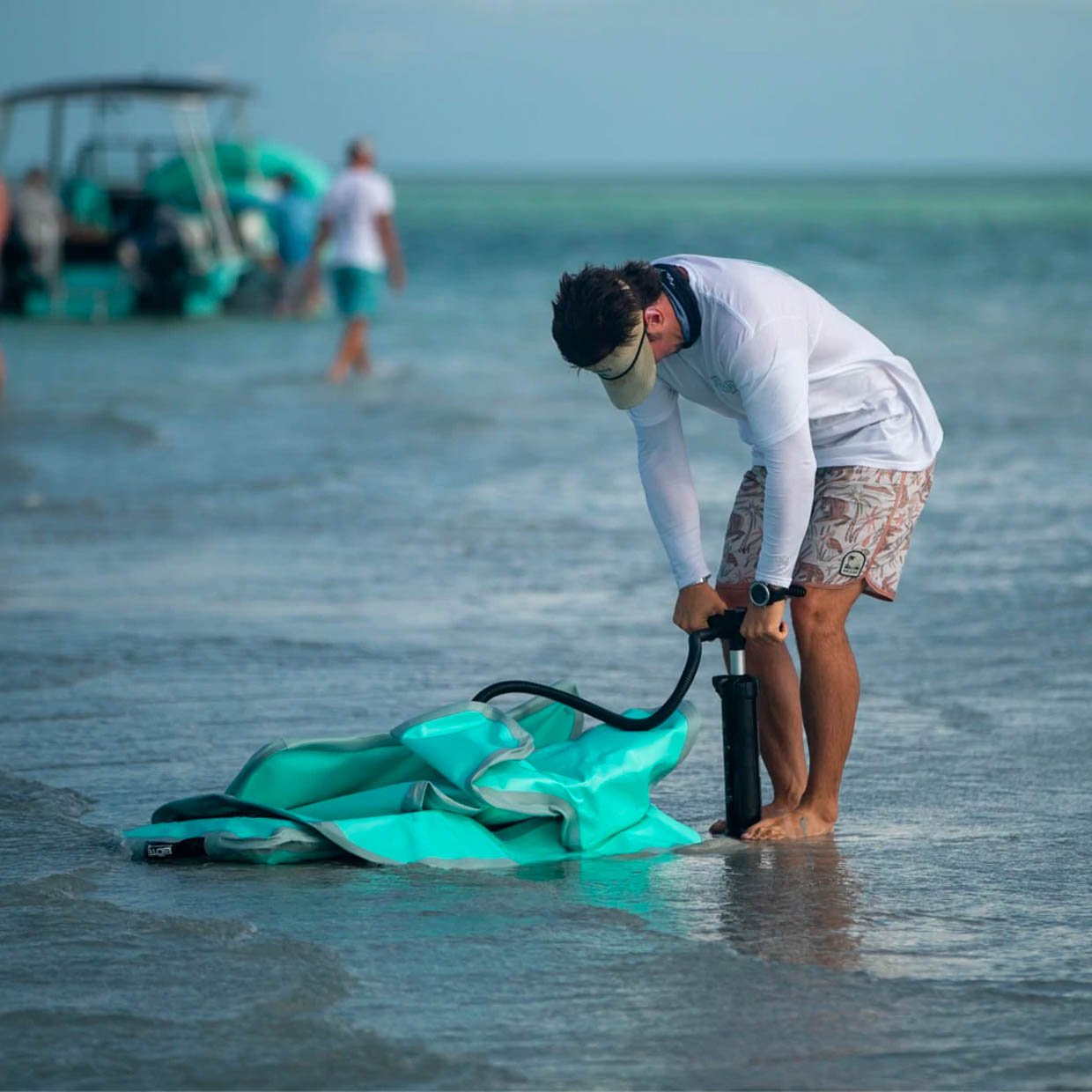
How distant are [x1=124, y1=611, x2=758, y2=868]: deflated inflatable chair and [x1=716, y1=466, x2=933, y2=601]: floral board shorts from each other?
31cm

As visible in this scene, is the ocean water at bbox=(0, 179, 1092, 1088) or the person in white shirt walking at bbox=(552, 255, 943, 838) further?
the person in white shirt walking at bbox=(552, 255, 943, 838)

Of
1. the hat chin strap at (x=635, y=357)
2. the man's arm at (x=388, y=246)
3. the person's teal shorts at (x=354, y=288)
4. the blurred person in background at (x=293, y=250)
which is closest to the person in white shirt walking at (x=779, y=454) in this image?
the hat chin strap at (x=635, y=357)

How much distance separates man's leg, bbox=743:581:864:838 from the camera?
4.63 m

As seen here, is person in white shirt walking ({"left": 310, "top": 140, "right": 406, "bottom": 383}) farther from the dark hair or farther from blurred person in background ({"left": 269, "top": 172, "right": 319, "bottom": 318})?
the dark hair

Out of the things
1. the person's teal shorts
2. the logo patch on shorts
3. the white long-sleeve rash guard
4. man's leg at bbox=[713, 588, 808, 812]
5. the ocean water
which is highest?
the white long-sleeve rash guard

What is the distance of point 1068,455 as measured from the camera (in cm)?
1161

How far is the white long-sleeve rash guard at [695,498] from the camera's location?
434 cm

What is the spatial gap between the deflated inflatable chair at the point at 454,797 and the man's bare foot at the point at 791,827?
0.65 feet

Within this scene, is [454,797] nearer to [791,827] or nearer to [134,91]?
[791,827]

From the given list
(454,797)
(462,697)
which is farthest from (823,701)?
(462,697)

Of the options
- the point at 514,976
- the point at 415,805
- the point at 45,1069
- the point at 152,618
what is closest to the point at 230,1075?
the point at 45,1069

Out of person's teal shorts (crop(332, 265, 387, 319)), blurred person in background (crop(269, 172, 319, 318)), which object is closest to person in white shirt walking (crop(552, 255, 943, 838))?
person's teal shorts (crop(332, 265, 387, 319))

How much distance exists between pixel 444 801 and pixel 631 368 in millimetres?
1125

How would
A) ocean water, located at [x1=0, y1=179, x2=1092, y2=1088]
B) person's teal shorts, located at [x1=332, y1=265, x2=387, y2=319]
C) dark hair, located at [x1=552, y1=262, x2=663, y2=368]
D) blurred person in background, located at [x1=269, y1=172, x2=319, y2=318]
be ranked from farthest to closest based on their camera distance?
blurred person in background, located at [x1=269, y1=172, x2=319, y2=318] < person's teal shorts, located at [x1=332, y1=265, x2=387, y2=319] < dark hair, located at [x1=552, y1=262, x2=663, y2=368] < ocean water, located at [x1=0, y1=179, x2=1092, y2=1088]
